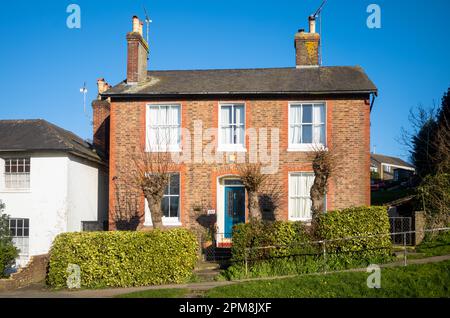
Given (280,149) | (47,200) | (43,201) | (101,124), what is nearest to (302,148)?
(280,149)

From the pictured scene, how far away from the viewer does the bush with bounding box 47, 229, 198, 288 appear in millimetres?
14891

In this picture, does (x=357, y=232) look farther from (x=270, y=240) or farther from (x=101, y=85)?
(x=101, y=85)

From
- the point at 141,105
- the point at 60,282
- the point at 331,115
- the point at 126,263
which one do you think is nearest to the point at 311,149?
the point at 331,115

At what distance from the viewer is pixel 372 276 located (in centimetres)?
1260

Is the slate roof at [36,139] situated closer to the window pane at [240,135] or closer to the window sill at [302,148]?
the window pane at [240,135]

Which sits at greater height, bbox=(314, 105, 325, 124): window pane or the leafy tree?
bbox=(314, 105, 325, 124): window pane

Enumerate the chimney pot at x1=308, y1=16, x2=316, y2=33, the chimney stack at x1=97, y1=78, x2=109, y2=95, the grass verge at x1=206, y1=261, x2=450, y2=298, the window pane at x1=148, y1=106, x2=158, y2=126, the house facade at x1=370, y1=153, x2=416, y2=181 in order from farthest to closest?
the house facade at x1=370, y1=153, x2=416, y2=181
the chimney stack at x1=97, y1=78, x2=109, y2=95
the chimney pot at x1=308, y1=16, x2=316, y2=33
the window pane at x1=148, y1=106, x2=158, y2=126
the grass verge at x1=206, y1=261, x2=450, y2=298

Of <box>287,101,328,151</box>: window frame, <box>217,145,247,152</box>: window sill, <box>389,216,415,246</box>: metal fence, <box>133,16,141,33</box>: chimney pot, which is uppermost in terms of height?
<box>133,16,141,33</box>: chimney pot

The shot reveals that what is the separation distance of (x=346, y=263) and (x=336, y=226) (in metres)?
1.19

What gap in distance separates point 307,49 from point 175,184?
9305mm

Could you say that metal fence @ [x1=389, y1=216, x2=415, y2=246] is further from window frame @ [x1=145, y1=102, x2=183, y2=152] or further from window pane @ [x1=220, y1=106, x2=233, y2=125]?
window frame @ [x1=145, y1=102, x2=183, y2=152]

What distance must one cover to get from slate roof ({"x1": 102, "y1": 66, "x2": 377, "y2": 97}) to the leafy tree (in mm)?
6744

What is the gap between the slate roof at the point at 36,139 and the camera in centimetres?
2036

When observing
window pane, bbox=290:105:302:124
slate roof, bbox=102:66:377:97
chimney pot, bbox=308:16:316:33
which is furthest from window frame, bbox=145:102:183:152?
chimney pot, bbox=308:16:316:33
